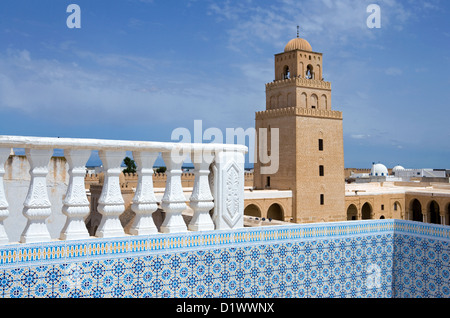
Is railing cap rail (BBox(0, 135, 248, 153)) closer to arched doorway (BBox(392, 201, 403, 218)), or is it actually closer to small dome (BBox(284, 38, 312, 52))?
small dome (BBox(284, 38, 312, 52))

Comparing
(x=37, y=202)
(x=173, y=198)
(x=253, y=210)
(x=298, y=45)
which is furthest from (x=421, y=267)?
(x=298, y=45)

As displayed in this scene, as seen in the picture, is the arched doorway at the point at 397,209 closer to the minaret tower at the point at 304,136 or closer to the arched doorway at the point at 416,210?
the arched doorway at the point at 416,210

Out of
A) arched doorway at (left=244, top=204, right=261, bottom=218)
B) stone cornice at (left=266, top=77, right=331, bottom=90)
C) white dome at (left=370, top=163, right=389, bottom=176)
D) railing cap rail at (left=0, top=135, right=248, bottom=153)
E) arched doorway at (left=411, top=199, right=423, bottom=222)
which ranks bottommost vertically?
arched doorway at (left=411, top=199, right=423, bottom=222)

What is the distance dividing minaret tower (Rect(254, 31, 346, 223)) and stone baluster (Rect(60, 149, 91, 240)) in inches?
774

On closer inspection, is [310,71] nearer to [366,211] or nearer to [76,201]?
[366,211]

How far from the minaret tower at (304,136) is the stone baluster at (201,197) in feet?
63.0

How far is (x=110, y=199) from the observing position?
254cm

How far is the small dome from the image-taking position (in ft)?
77.0

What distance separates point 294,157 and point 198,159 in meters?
19.3

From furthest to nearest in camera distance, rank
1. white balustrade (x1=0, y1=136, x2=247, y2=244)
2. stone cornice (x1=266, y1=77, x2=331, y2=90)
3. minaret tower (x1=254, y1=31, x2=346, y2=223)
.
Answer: stone cornice (x1=266, y1=77, x2=331, y2=90) → minaret tower (x1=254, y1=31, x2=346, y2=223) → white balustrade (x1=0, y1=136, x2=247, y2=244)

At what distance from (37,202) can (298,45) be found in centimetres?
2239

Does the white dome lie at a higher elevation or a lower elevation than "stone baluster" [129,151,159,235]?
higher

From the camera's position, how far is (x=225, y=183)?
2910 millimetres

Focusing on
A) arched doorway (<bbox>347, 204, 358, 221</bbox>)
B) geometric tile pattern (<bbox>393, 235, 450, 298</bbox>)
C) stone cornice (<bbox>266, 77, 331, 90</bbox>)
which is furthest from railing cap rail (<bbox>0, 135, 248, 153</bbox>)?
arched doorway (<bbox>347, 204, 358, 221</bbox>)
